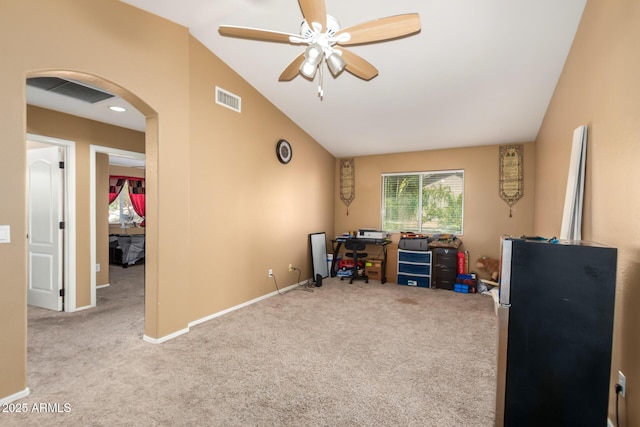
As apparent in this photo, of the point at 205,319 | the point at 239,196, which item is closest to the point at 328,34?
the point at 239,196

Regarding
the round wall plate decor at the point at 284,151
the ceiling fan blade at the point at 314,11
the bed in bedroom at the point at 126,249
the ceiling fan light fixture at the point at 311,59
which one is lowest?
the bed in bedroom at the point at 126,249

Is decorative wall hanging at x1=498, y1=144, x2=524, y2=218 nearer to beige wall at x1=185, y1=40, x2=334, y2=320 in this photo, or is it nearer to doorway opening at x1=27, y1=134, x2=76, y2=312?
beige wall at x1=185, y1=40, x2=334, y2=320

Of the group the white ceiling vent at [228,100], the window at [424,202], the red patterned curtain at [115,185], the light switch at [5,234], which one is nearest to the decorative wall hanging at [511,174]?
the window at [424,202]

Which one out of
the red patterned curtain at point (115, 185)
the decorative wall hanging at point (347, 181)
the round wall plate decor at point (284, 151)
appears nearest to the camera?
the round wall plate decor at point (284, 151)

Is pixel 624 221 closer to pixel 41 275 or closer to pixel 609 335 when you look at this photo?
pixel 609 335

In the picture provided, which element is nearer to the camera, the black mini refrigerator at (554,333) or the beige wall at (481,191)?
the black mini refrigerator at (554,333)

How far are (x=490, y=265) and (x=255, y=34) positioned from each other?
4.91 metres

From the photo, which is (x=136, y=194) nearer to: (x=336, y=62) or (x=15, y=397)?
(x=15, y=397)

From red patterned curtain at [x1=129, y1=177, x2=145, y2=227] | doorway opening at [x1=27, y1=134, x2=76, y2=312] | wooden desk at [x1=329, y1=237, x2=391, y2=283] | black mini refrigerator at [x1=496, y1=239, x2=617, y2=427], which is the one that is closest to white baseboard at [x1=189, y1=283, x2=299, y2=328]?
wooden desk at [x1=329, y1=237, x2=391, y2=283]

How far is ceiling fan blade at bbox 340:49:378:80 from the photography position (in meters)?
2.33

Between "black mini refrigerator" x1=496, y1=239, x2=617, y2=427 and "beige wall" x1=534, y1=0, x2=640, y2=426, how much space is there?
0.71 feet

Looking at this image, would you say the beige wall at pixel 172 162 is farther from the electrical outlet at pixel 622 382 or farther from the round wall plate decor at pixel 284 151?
the electrical outlet at pixel 622 382

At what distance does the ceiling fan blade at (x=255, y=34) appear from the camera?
6.79 ft

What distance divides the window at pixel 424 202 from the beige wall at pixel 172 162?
2012mm
